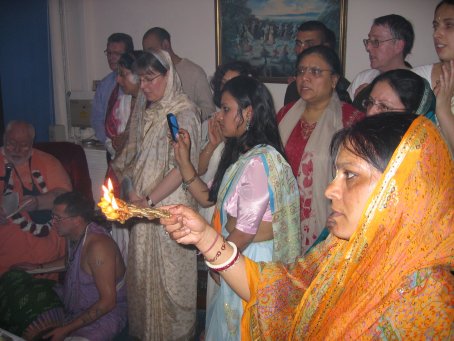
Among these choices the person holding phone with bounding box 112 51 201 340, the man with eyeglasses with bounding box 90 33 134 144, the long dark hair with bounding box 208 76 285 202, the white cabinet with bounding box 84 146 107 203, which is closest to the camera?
the long dark hair with bounding box 208 76 285 202

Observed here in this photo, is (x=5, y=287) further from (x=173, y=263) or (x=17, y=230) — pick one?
(x=173, y=263)

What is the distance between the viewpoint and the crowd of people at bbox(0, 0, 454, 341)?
39.7 inches

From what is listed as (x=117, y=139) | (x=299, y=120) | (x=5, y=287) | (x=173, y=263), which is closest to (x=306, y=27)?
(x=299, y=120)

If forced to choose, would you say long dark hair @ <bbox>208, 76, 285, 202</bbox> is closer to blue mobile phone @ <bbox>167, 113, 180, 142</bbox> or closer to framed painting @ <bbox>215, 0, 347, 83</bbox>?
blue mobile phone @ <bbox>167, 113, 180, 142</bbox>

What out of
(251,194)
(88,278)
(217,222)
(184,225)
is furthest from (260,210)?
(88,278)

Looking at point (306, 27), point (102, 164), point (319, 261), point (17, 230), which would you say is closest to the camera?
point (319, 261)

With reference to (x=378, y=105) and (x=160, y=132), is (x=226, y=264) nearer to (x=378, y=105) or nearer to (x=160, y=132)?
(x=378, y=105)

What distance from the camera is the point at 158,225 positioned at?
2.81 metres

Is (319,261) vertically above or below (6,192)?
above

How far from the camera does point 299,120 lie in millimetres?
2852

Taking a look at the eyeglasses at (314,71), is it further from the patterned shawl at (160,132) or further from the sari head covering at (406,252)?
the sari head covering at (406,252)

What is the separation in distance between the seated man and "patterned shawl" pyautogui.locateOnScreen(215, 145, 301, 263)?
108cm

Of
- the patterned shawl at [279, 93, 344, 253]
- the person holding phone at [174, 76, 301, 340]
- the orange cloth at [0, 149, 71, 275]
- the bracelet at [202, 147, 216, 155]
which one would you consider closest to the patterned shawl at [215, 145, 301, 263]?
the person holding phone at [174, 76, 301, 340]

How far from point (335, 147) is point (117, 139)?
2444 millimetres
